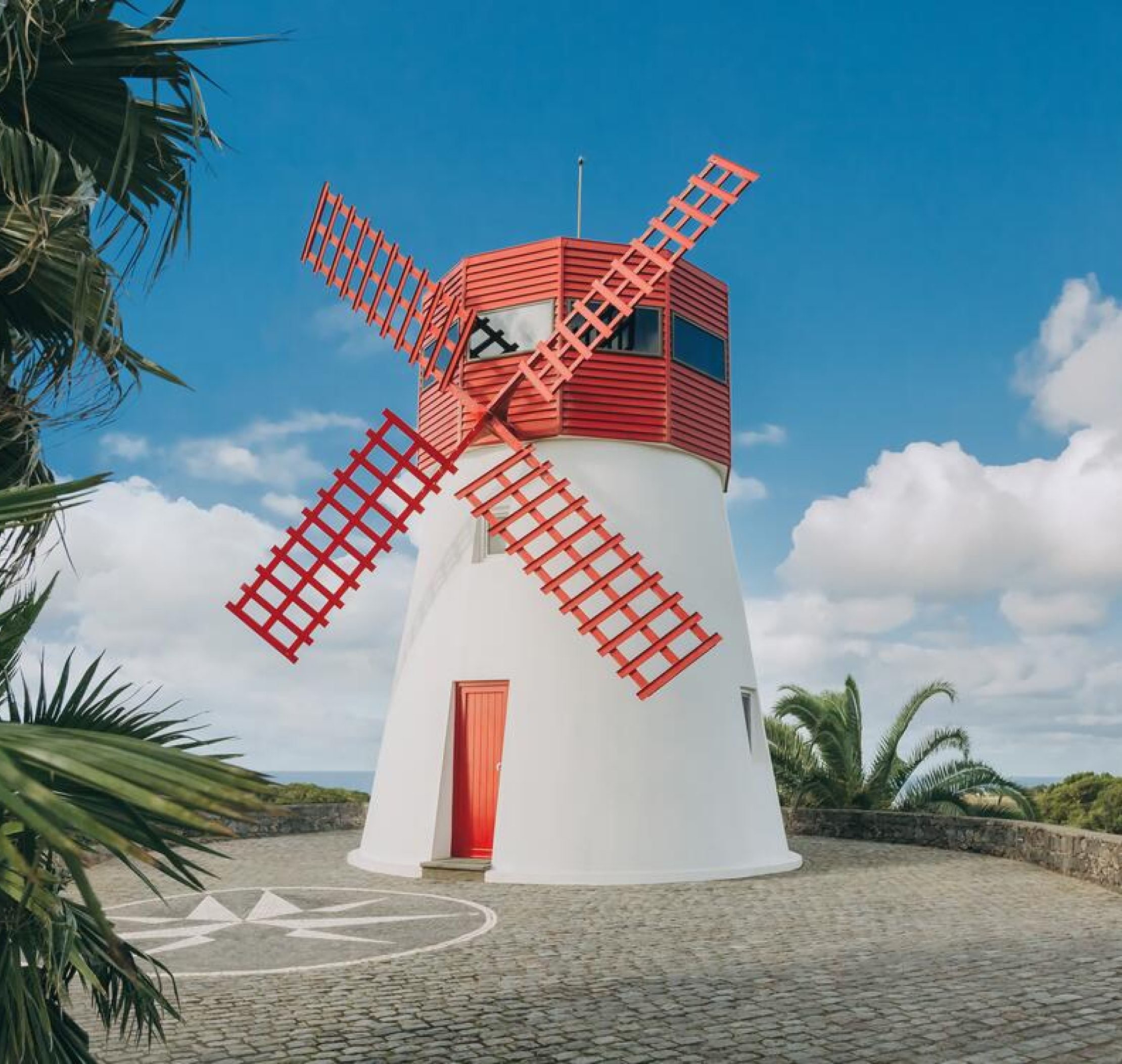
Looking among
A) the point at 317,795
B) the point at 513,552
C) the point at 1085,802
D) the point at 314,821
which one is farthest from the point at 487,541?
the point at 1085,802

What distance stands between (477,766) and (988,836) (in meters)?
8.76

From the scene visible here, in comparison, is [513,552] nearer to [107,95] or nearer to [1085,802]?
[107,95]

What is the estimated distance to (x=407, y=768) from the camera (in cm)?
1533

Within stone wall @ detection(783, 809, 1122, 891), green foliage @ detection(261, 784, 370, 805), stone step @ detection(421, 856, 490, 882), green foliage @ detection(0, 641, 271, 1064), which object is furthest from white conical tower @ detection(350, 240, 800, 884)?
green foliage @ detection(0, 641, 271, 1064)

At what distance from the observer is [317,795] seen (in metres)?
24.1

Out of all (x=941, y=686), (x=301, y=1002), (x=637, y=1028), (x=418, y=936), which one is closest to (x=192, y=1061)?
(x=301, y=1002)

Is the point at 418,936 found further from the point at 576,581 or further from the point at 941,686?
the point at 941,686

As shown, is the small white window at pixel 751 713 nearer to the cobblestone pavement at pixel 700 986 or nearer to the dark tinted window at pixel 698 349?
the cobblestone pavement at pixel 700 986

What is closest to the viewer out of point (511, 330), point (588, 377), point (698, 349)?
point (588, 377)

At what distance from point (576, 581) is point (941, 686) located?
8.96m

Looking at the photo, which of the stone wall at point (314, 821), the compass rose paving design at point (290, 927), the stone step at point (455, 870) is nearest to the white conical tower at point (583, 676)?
the stone step at point (455, 870)

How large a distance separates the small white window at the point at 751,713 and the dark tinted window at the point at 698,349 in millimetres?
4780

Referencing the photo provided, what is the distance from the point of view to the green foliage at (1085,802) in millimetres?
23844

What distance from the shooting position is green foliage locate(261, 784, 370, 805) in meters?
23.0
